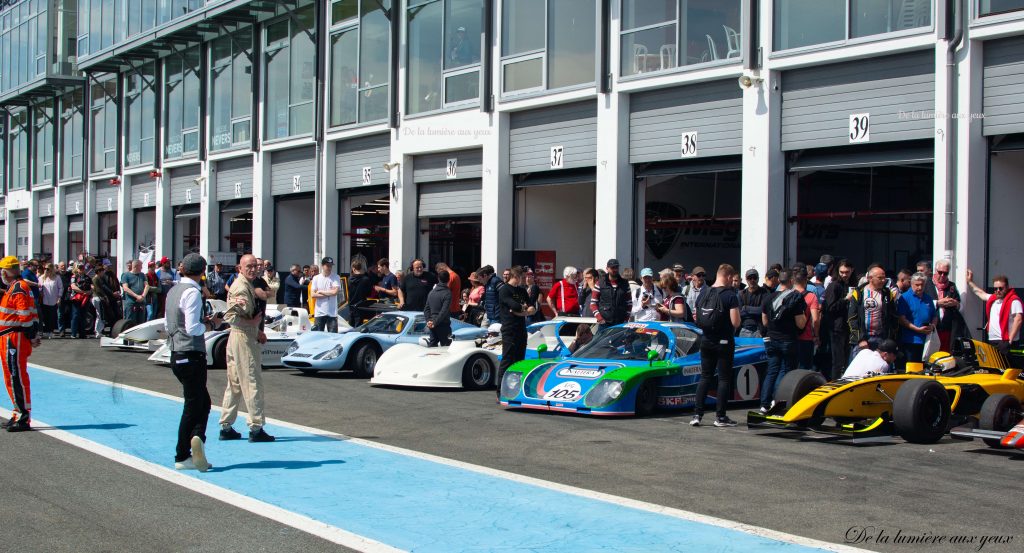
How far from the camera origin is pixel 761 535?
650cm

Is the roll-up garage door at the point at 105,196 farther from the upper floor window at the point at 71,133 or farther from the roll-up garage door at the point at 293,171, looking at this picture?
the roll-up garage door at the point at 293,171

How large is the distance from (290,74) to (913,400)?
913 inches

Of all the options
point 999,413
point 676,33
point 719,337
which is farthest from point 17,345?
point 676,33

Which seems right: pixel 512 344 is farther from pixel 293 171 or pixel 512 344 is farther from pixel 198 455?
pixel 293 171

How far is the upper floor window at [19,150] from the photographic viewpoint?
161 ft

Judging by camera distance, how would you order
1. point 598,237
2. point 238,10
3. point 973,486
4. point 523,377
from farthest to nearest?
point 238,10, point 598,237, point 523,377, point 973,486

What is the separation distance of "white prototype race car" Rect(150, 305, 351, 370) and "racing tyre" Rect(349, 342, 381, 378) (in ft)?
5.02

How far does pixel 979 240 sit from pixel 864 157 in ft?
7.74

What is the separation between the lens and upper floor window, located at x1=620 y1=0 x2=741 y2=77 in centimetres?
1817

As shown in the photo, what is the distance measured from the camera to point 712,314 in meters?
11.2

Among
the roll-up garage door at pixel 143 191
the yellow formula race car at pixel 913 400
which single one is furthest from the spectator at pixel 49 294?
the yellow formula race car at pixel 913 400

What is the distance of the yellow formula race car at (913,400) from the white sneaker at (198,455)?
5405 mm

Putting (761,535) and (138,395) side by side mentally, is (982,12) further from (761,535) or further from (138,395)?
(138,395)

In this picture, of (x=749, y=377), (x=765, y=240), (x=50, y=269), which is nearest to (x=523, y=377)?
(x=749, y=377)
